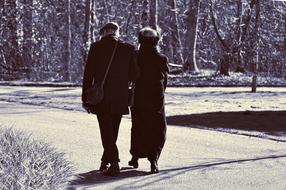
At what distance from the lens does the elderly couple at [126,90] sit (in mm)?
8047

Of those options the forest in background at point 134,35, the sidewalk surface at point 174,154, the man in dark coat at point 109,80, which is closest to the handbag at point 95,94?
the man in dark coat at point 109,80

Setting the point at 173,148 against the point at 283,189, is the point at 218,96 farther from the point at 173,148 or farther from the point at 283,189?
the point at 283,189

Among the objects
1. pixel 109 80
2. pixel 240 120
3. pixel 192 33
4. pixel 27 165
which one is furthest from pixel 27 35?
pixel 27 165

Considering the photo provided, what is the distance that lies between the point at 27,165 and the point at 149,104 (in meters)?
2.90

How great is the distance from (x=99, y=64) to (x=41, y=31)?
35.5 meters

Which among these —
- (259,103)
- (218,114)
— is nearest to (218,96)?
(259,103)

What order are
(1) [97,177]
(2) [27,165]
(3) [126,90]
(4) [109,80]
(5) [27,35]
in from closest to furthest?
(2) [27,165]
(1) [97,177]
(4) [109,80]
(3) [126,90]
(5) [27,35]

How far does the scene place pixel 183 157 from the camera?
9.52m

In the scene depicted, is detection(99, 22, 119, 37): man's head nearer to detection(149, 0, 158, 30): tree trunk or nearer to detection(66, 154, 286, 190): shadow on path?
detection(66, 154, 286, 190): shadow on path

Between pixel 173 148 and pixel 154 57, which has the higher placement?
pixel 154 57

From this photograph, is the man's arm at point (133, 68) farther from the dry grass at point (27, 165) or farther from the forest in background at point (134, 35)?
the forest in background at point (134, 35)

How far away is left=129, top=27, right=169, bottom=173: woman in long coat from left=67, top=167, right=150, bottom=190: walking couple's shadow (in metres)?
0.26

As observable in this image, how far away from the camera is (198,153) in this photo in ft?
32.7

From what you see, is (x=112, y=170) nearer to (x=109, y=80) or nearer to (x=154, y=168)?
(x=154, y=168)
